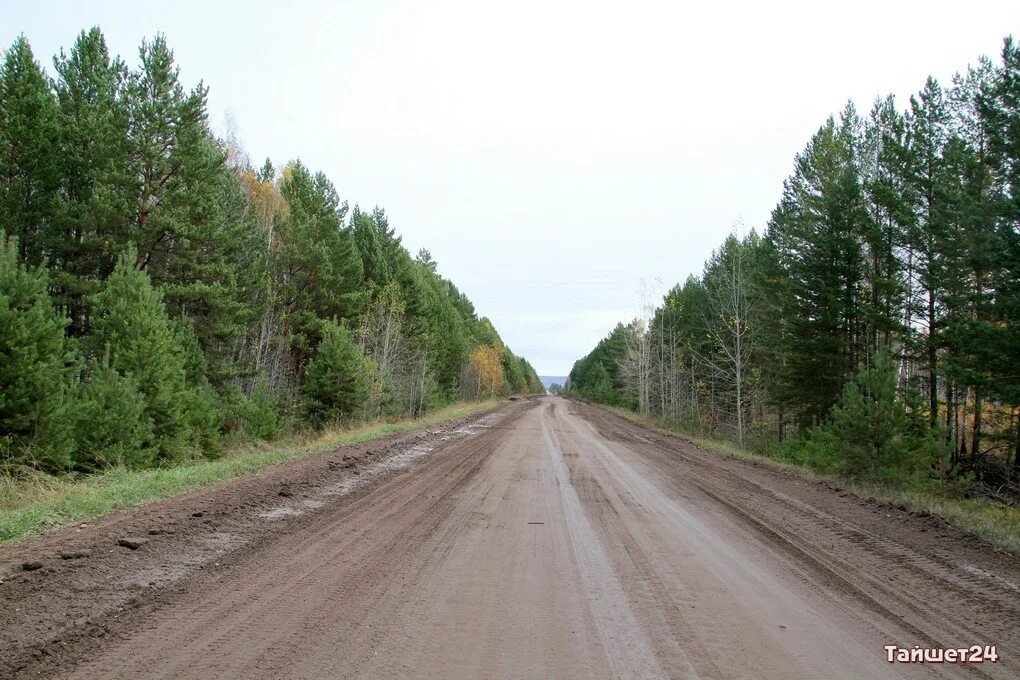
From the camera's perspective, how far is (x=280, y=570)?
185 inches

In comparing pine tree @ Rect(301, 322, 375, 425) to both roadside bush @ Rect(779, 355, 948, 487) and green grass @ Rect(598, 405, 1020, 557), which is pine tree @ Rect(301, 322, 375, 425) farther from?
roadside bush @ Rect(779, 355, 948, 487)

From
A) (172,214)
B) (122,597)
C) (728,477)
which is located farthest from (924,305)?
(172,214)

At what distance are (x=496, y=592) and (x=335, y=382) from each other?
1790 cm

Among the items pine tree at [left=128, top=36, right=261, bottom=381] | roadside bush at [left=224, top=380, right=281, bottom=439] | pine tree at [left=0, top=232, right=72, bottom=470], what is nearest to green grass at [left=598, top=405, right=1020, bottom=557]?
pine tree at [left=0, top=232, right=72, bottom=470]

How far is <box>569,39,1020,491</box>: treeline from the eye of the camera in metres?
12.6

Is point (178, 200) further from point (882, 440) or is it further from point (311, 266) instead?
point (882, 440)

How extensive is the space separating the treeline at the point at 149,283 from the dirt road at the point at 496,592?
4989 mm

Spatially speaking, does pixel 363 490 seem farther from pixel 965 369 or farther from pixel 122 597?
pixel 965 369

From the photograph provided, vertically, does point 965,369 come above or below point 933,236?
below

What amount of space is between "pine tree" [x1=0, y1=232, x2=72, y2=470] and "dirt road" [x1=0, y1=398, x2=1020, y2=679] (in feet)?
14.1

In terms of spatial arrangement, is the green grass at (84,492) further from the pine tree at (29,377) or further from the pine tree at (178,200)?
the pine tree at (178,200)

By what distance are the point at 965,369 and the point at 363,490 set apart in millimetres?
14729

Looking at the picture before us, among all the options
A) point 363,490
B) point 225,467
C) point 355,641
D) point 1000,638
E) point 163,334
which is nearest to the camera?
point 355,641

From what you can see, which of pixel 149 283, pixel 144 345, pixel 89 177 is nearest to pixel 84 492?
pixel 144 345
